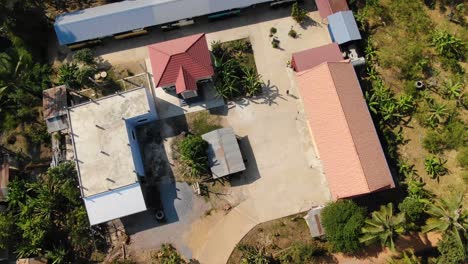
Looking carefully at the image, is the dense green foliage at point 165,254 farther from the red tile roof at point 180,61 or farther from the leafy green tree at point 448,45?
the leafy green tree at point 448,45

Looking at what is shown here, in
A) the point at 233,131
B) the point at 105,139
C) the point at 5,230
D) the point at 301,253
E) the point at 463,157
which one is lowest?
the point at 301,253

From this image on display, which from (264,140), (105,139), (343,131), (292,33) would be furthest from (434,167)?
(105,139)

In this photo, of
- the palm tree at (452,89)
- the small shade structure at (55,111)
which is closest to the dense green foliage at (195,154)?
the small shade structure at (55,111)

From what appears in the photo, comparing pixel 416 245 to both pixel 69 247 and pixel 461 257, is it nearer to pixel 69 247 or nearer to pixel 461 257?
pixel 461 257

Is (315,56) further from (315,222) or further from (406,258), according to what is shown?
(406,258)

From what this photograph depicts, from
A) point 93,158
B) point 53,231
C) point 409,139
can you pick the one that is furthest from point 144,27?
point 409,139

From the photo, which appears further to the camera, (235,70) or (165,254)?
(235,70)
